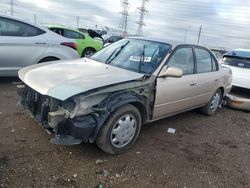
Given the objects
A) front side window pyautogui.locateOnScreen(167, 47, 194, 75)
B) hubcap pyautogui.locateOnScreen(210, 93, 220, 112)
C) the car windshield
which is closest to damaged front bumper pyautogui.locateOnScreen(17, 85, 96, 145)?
the car windshield

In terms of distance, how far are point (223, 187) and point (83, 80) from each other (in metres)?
2.17

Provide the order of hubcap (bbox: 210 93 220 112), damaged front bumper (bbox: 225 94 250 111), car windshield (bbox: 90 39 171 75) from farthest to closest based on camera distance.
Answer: damaged front bumper (bbox: 225 94 250 111)
hubcap (bbox: 210 93 220 112)
car windshield (bbox: 90 39 171 75)

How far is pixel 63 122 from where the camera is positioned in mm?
3229

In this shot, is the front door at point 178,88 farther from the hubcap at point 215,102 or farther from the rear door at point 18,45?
the rear door at point 18,45

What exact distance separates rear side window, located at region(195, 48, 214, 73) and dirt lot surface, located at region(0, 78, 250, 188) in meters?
1.23

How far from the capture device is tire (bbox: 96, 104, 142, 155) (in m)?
3.47

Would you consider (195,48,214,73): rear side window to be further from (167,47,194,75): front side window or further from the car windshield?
the car windshield

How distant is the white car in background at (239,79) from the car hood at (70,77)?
388cm

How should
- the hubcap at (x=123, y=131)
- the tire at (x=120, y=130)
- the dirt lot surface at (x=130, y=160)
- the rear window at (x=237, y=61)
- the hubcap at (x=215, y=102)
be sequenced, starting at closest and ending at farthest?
1. the dirt lot surface at (x=130, y=160)
2. the tire at (x=120, y=130)
3. the hubcap at (x=123, y=131)
4. the hubcap at (x=215, y=102)
5. the rear window at (x=237, y=61)

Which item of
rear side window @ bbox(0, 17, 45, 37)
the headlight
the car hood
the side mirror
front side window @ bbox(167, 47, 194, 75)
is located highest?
rear side window @ bbox(0, 17, 45, 37)

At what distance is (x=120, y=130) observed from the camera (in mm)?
3672

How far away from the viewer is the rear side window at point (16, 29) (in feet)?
19.8

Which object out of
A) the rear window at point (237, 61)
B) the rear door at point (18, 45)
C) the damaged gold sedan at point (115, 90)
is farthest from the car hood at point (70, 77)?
the rear window at point (237, 61)

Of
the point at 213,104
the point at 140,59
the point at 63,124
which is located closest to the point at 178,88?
the point at 140,59
